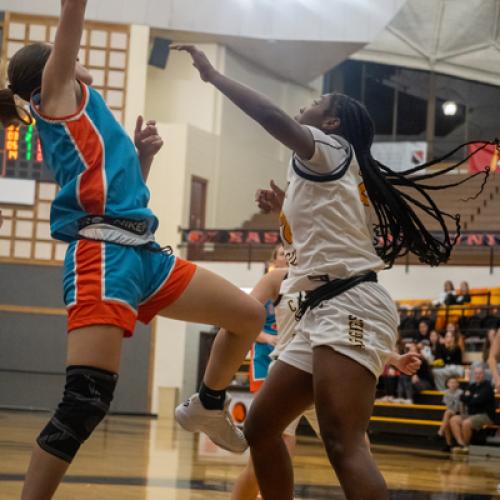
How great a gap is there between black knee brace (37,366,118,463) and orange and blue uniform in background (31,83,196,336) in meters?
0.18

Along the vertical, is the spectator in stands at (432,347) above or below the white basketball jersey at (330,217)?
below

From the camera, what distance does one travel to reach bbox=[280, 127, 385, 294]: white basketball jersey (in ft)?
12.9

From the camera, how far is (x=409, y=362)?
14.9 feet

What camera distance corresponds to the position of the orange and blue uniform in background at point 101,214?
3672 mm

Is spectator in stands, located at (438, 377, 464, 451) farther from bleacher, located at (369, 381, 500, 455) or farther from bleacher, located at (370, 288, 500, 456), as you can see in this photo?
bleacher, located at (369, 381, 500, 455)

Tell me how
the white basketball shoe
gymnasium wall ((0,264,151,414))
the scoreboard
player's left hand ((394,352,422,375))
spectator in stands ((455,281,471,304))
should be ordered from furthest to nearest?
gymnasium wall ((0,264,151,414)) < the scoreboard < spectator in stands ((455,281,471,304)) < player's left hand ((394,352,422,375)) < the white basketball shoe

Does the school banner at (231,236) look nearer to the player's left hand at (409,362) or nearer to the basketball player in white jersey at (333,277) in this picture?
the player's left hand at (409,362)

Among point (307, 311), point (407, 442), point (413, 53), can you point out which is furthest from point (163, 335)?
A: point (307, 311)

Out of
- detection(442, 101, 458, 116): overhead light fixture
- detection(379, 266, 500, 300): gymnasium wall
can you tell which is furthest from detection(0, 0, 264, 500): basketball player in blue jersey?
detection(442, 101, 458, 116): overhead light fixture

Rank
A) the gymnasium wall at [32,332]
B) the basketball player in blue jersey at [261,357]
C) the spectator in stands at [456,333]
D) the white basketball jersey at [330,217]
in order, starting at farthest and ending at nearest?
the gymnasium wall at [32,332], the spectator in stands at [456,333], the basketball player in blue jersey at [261,357], the white basketball jersey at [330,217]

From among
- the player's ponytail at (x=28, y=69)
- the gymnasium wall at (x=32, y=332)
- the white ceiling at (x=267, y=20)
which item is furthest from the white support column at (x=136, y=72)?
the player's ponytail at (x=28, y=69)

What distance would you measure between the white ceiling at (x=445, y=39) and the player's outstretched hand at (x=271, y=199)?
91.1 ft

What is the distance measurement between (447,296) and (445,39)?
15.3m

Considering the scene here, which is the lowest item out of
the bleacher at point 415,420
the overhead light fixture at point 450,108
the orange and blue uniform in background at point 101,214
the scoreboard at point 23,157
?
the bleacher at point 415,420
